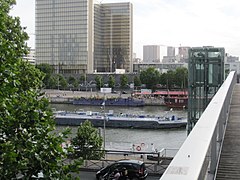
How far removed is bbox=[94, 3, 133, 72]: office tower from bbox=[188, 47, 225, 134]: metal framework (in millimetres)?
66121

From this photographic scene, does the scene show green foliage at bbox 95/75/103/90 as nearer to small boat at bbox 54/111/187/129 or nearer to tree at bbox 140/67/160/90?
tree at bbox 140/67/160/90

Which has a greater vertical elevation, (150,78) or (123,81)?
(150,78)

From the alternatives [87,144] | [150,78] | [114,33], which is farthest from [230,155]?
[114,33]

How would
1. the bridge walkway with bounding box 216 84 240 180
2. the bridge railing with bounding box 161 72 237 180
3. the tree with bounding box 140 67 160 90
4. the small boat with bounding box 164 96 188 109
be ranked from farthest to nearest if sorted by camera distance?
the tree with bounding box 140 67 160 90 → the small boat with bounding box 164 96 188 109 → the bridge walkway with bounding box 216 84 240 180 → the bridge railing with bounding box 161 72 237 180

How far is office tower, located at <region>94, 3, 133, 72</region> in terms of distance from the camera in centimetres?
7806

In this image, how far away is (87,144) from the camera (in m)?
13.8

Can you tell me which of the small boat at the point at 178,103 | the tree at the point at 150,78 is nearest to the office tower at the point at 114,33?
the tree at the point at 150,78

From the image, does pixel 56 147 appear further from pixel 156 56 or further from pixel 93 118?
pixel 156 56

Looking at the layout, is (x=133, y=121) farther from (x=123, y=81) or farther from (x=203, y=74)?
(x=123, y=81)

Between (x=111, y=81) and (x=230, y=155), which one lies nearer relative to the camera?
(x=230, y=155)

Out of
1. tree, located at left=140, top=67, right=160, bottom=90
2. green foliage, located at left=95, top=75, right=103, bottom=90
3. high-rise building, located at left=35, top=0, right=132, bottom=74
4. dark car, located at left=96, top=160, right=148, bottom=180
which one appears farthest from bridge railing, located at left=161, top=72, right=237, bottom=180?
high-rise building, located at left=35, top=0, right=132, bottom=74

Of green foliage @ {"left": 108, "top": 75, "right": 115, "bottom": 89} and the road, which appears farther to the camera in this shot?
green foliage @ {"left": 108, "top": 75, "right": 115, "bottom": 89}

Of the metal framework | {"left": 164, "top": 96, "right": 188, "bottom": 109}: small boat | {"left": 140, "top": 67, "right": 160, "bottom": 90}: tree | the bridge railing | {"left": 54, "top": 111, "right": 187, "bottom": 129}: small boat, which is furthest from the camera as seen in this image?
{"left": 140, "top": 67, "right": 160, "bottom": 90}: tree

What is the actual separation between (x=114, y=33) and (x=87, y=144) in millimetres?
66423
